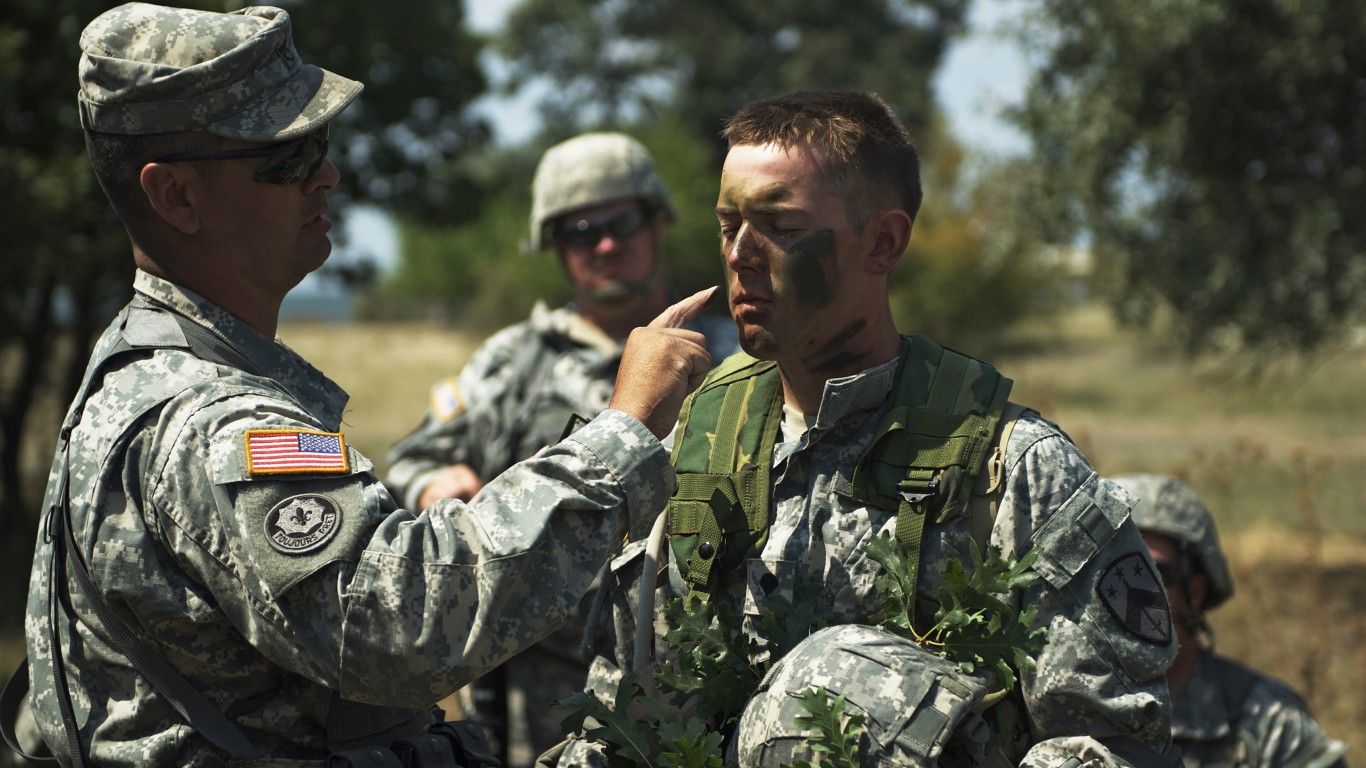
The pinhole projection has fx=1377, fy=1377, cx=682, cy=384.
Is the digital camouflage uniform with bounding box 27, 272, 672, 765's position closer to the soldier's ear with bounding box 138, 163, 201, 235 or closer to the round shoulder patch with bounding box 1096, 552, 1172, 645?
the soldier's ear with bounding box 138, 163, 201, 235

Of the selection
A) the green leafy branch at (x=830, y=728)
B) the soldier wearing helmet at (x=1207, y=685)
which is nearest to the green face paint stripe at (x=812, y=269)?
the green leafy branch at (x=830, y=728)

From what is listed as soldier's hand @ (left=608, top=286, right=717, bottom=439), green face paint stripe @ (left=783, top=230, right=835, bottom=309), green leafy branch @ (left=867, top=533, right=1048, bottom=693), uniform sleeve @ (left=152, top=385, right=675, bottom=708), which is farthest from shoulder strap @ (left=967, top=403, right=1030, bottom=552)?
uniform sleeve @ (left=152, top=385, right=675, bottom=708)

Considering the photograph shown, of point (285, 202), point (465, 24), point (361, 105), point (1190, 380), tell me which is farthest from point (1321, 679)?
point (1190, 380)

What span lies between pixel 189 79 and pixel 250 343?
0.56m

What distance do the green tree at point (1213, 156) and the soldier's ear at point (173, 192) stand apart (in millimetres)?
9236

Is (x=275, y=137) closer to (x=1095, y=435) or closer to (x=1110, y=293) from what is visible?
(x=1110, y=293)

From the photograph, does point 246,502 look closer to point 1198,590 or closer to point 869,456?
point 869,456

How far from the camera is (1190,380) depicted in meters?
34.1

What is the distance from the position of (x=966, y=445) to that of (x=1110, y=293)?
10.8 m

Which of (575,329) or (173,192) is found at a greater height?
(575,329)

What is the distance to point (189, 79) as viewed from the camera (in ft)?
9.00

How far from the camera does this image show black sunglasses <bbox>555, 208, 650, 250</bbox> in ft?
18.1

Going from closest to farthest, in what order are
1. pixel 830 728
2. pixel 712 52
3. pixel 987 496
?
pixel 830 728 < pixel 987 496 < pixel 712 52

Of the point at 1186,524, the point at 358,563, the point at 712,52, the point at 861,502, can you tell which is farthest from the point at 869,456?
the point at 712,52
